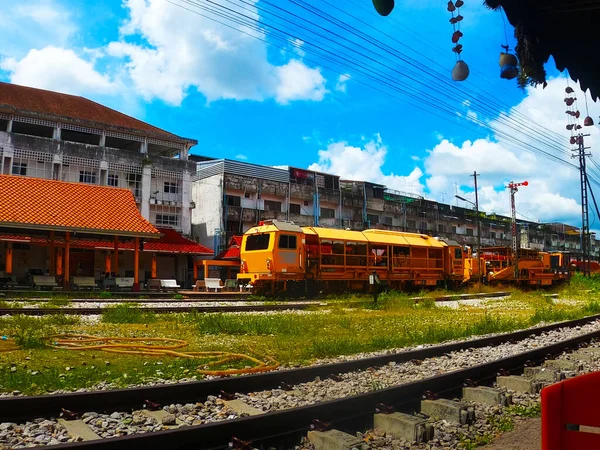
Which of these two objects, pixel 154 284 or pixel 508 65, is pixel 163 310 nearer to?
pixel 508 65

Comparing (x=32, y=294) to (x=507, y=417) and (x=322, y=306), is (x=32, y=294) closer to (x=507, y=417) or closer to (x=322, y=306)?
(x=322, y=306)

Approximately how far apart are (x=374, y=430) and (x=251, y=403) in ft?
4.05

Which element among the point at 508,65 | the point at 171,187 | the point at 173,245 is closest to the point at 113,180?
the point at 171,187

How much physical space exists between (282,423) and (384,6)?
3.29 meters

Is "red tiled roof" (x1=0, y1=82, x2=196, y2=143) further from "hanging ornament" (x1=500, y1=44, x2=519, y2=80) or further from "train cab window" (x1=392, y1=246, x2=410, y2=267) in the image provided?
"hanging ornament" (x1=500, y1=44, x2=519, y2=80)

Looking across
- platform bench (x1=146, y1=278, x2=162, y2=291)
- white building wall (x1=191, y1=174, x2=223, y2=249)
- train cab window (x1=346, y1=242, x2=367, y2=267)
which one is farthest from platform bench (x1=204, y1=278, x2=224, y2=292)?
white building wall (x1=191, y1=174, x2=223, y2=249)

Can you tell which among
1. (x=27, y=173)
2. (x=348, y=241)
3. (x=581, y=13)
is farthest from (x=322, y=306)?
(x=27, y=173)

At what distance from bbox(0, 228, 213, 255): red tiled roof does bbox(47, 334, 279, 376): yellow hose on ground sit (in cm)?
1795

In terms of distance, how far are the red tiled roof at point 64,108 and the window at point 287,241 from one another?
21.4m

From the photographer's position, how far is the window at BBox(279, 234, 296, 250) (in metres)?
19.6

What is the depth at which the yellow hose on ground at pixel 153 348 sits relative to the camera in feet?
20.3

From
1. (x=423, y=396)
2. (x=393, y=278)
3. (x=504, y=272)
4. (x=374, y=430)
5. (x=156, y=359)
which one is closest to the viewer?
(x=374, y=430)

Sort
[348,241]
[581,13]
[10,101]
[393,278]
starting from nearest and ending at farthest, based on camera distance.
→ [581,13] < [348,241] < [393,278] < [10,101]

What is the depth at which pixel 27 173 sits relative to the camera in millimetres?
31719
